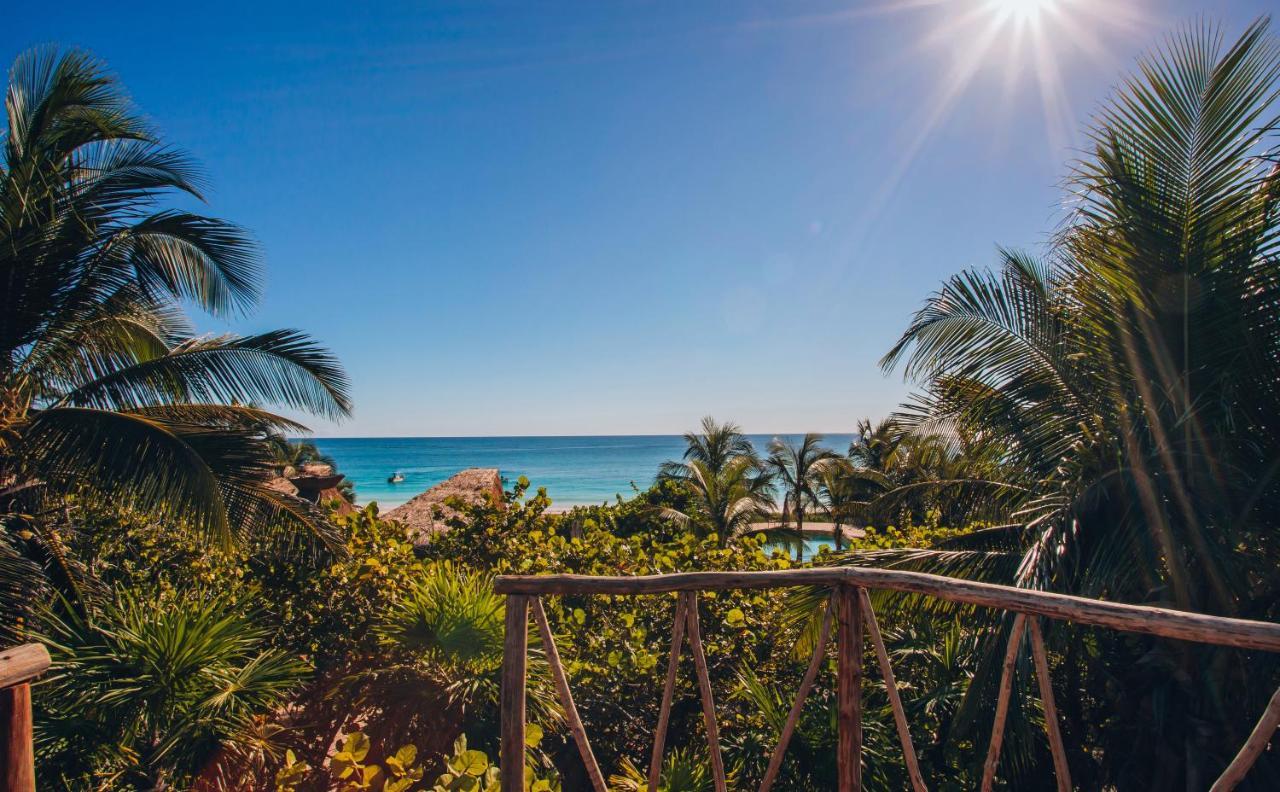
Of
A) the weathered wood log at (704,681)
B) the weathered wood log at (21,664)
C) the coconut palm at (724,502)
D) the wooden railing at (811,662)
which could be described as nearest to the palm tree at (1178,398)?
the wooden railing at (811,662)

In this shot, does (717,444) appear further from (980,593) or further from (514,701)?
(980,593)

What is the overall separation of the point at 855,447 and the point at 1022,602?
22.4 meters

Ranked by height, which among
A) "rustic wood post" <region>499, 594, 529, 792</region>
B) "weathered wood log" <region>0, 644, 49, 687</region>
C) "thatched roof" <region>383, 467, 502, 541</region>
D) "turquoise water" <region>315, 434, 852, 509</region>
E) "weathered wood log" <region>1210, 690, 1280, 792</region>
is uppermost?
"weathered wood log" <region>0, 644, 49, 687</region>

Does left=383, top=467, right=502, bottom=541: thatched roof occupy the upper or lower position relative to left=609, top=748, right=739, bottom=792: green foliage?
upper

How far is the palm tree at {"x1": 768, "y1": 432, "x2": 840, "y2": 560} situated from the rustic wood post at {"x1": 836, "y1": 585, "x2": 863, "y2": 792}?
1866cm

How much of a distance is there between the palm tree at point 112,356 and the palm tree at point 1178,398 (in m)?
5.07

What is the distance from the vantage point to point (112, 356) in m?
4.90

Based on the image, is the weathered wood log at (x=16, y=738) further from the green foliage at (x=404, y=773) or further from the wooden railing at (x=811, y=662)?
the wooden railing at (x=811, y=662)

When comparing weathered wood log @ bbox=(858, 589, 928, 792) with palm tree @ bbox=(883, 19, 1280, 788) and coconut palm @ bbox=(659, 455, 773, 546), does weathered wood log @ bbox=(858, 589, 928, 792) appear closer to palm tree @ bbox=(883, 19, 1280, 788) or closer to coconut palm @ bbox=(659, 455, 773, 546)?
palm tree @ bbox=(883, 19, 1280, 788)

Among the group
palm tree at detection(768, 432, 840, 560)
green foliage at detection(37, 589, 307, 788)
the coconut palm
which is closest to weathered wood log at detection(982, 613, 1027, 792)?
green foliage at detection(37, 589, 307, 788)

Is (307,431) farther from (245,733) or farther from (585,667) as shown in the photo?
(585,667)

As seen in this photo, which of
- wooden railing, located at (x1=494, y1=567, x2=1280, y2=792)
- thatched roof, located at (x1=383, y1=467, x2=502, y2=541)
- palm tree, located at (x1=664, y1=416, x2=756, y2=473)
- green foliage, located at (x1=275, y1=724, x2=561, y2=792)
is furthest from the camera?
palm tree, located at (x1=664, y1=416, x2=756, y2=473)

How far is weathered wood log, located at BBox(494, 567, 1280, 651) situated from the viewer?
146cm

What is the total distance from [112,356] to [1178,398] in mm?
7436
